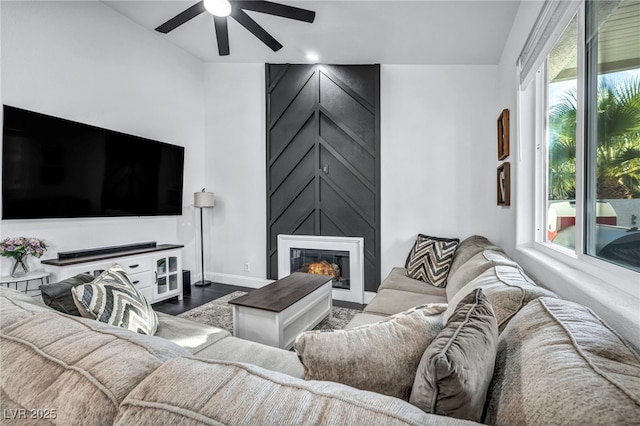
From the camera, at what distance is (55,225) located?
271 centimetres

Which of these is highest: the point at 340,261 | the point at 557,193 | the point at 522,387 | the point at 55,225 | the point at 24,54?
the point at 24,54

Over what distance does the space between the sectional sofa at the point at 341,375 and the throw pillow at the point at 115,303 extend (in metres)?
0.28

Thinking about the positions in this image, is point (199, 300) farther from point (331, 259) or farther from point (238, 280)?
point (331, 259)

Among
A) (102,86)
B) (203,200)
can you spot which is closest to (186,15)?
(102,86)

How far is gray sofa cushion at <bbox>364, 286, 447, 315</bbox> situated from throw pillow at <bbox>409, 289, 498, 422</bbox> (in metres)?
1.32

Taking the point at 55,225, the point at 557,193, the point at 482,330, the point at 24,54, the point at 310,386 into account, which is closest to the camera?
the point at 310,386

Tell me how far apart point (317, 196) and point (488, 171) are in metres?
1.96

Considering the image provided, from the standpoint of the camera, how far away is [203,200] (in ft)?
13.0

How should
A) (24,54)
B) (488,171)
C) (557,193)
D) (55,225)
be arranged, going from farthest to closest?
(488,171) < (55,225) < (24,54) < (557,193)

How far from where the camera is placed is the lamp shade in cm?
396

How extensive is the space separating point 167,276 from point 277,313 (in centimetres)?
202

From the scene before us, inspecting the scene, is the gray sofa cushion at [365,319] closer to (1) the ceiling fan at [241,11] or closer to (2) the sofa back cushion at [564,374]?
(2) the sofa back cushion at [564,374]

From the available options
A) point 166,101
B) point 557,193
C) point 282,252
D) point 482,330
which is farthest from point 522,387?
point 166,101

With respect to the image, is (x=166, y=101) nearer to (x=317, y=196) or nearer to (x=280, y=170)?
(x=280, y=170)
